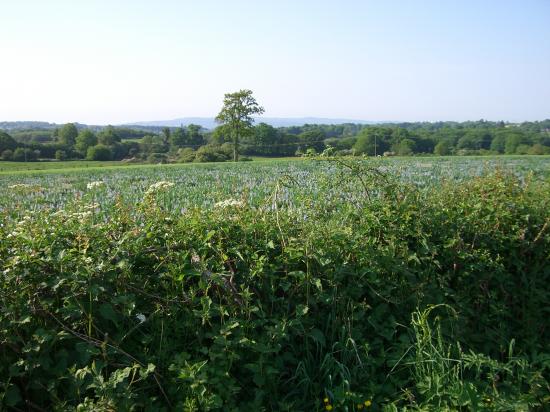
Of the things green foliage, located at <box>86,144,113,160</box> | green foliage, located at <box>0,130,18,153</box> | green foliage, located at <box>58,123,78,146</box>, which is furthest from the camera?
green foliage, located at <box>58,123,78,146</box>

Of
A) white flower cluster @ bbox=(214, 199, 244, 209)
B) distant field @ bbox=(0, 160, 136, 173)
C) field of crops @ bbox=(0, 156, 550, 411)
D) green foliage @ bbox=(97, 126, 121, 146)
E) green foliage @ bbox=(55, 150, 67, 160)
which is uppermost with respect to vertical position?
green foliage @ bbox=(97, 126, 121, 146)

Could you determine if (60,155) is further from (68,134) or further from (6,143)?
(68,134)

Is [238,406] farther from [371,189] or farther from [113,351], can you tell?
[371,189]

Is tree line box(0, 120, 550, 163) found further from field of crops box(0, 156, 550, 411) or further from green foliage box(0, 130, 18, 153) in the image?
field of crops box(0, 156, 550, 411)

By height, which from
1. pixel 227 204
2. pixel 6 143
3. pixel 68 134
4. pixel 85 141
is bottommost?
pixel 227 204

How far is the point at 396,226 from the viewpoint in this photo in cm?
393

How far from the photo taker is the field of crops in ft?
8.43

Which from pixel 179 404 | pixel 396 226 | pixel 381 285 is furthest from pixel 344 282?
pixel 179 404

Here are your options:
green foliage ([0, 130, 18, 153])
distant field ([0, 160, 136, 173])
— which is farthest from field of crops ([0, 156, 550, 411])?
green foliage ([0, 130, 18, 153])

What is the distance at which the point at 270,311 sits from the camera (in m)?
3.12

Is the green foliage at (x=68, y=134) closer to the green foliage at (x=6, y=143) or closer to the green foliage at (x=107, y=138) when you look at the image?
the green foliage at (x=107, y=138)

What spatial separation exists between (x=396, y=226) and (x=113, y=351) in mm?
2631

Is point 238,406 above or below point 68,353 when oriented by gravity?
below

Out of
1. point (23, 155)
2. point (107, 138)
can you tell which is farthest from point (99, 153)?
point (107, 138)
